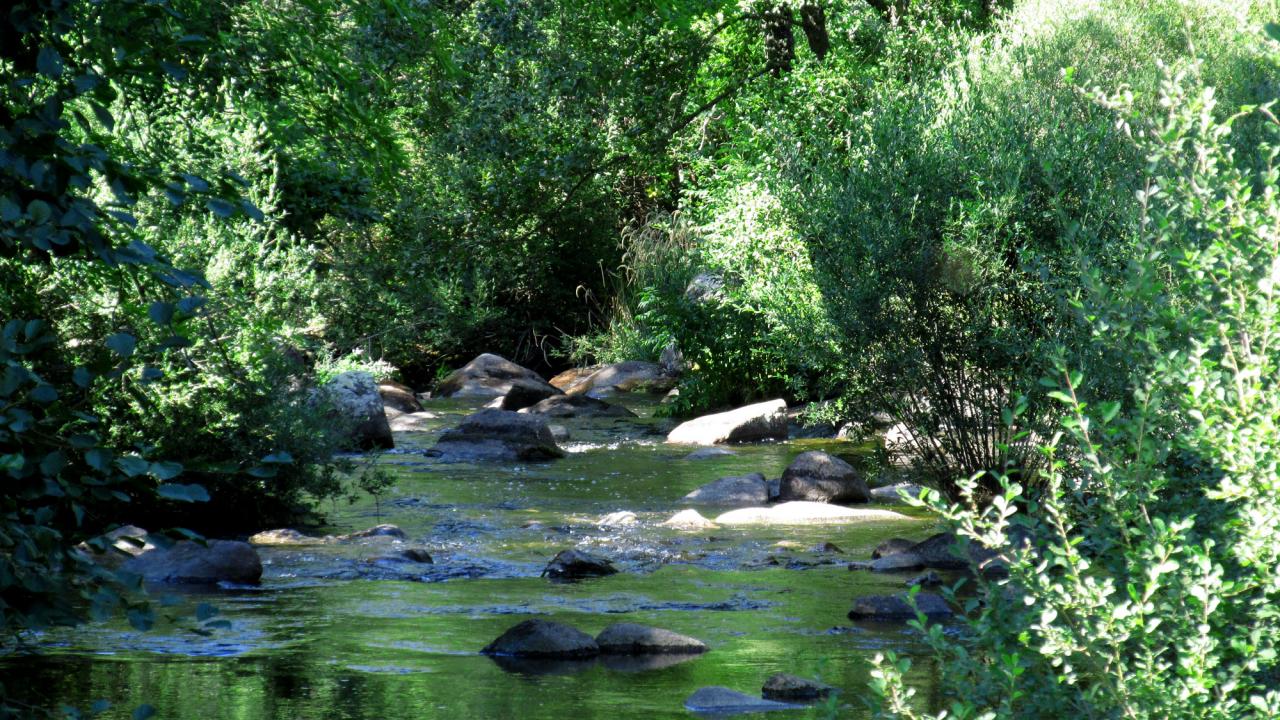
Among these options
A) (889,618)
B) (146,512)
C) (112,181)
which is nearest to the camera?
(112,181)

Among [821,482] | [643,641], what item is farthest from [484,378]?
[643,641]

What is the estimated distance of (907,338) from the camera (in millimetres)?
11375

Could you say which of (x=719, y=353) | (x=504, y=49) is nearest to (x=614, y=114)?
(x=719, y=353)

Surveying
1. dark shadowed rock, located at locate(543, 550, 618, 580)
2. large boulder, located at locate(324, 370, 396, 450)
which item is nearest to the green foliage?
dark shadowed rock, located at locate(543, 550, 618, 580)

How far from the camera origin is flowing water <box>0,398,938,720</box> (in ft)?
20.2

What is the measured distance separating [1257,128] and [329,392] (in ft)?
25.9

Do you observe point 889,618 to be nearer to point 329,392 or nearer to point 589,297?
point 329,392

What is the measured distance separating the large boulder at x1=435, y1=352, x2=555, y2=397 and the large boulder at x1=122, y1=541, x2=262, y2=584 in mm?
13977

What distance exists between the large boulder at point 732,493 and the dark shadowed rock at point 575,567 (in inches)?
131

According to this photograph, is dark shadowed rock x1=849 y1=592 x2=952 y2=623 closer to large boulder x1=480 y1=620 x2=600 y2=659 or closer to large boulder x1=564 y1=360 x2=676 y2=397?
large boulder x1=480 y1=620 x2=600 y2=659

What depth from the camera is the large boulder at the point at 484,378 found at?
23188 mm

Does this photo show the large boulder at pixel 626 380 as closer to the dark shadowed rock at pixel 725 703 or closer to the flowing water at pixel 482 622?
the flowing water at pixel 482 622

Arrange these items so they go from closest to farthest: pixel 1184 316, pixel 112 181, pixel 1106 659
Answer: pixel 112 181 < pixel 1106 659 < pixel 1184 316

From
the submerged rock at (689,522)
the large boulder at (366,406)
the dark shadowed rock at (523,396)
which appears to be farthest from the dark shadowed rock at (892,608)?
the dark shadowed rock at (523,396)
